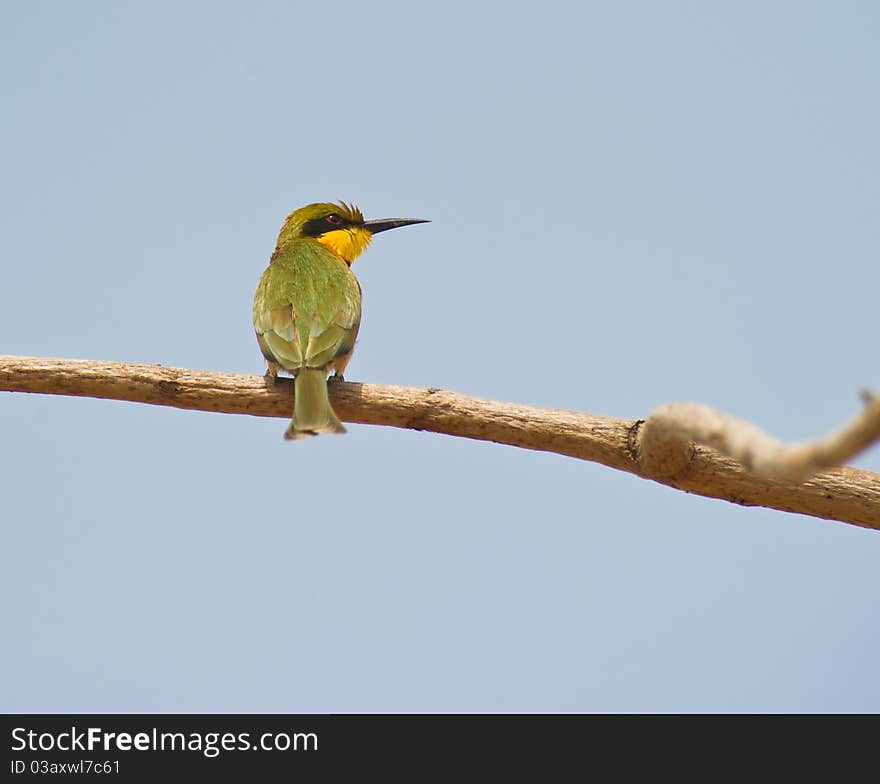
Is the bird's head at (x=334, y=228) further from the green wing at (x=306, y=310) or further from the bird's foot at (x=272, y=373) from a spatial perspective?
the bird's foot at (x=272, y=373)

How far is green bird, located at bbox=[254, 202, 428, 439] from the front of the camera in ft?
12.5

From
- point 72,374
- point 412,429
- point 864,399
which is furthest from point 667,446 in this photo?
point 72,374

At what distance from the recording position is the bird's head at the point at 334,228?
225 inches

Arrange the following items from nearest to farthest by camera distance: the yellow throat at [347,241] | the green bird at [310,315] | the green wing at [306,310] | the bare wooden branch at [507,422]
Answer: the bare wooden branch at [507,422] < the green bird at [310,315] < the green wing at [306,310] < the yellow throat at [347,241]

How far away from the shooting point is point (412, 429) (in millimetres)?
3691

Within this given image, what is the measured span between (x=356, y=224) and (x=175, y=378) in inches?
97.2

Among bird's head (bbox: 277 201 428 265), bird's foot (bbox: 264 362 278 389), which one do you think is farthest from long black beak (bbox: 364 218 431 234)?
bird's foot (bbox: 264 362 278 389)

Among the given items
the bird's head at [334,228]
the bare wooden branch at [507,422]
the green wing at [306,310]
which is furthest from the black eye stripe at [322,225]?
the bare wooden branch at [507,422]

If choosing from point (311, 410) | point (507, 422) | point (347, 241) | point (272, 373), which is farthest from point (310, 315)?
point (347, 241)

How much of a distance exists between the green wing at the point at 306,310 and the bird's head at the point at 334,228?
0.56 meters

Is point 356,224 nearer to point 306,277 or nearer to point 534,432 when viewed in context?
point 306,277

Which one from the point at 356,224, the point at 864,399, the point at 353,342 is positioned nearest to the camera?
the point at 864,399
